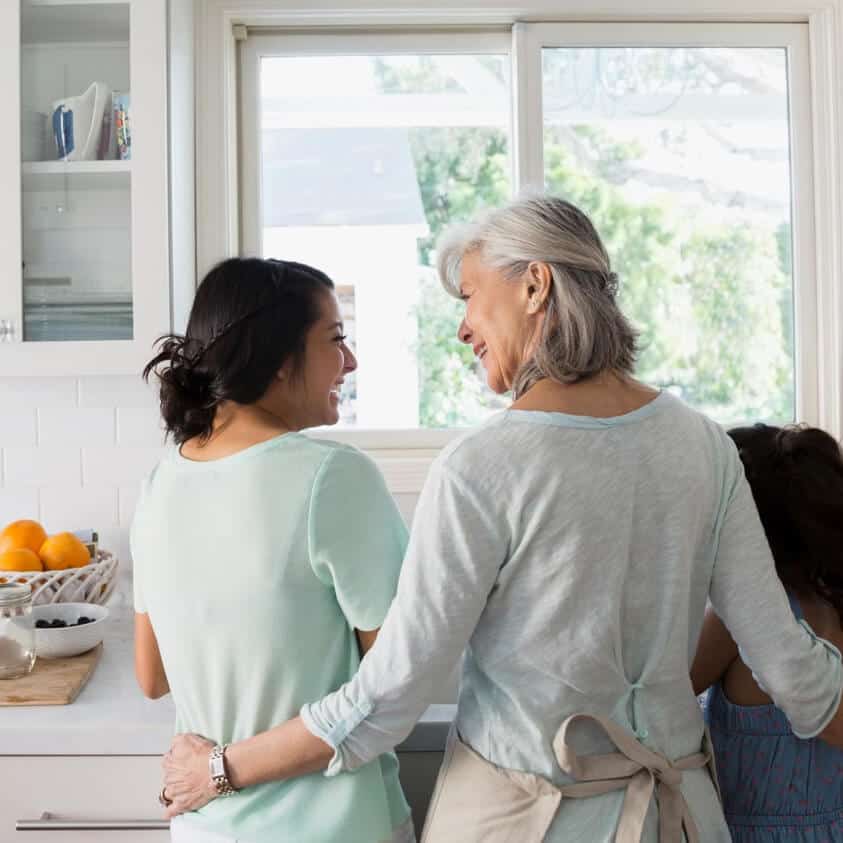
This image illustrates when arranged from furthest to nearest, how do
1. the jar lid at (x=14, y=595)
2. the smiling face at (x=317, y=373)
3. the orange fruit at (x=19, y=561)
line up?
the orange fruit at (x=19, y=561) < the jar lid at (x=14, y=595) < the smiling face at (x=317, y=373)

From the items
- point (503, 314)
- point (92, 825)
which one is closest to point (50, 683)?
point (92, 825)

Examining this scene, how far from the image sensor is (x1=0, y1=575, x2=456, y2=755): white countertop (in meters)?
1.36

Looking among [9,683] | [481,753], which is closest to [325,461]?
[481,753]

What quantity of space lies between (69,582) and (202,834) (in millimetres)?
739

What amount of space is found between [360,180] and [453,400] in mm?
551

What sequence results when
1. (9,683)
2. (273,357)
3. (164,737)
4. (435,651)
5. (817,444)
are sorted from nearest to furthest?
1. (435,651)
2. (273,357)
3. (817,444)
4. (164,737)
5. (9,683)

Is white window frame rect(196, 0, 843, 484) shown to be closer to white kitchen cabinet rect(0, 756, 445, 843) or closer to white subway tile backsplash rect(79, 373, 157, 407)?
white subway tile backsplash rect(79, 373, 157, 407)

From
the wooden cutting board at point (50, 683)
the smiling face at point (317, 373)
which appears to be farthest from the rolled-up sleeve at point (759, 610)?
the wooden cutting board at point (50, 683)

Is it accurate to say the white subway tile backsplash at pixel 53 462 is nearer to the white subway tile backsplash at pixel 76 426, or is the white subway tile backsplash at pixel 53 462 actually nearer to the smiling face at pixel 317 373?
the white subway tile backsplash at pixel 76 426

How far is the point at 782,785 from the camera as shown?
1.19 metres

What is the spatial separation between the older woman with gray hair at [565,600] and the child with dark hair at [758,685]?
0.15 meters

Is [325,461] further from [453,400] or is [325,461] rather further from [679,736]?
[453,400]

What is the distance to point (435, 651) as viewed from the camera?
939mm

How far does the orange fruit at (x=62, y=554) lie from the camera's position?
176 cm
